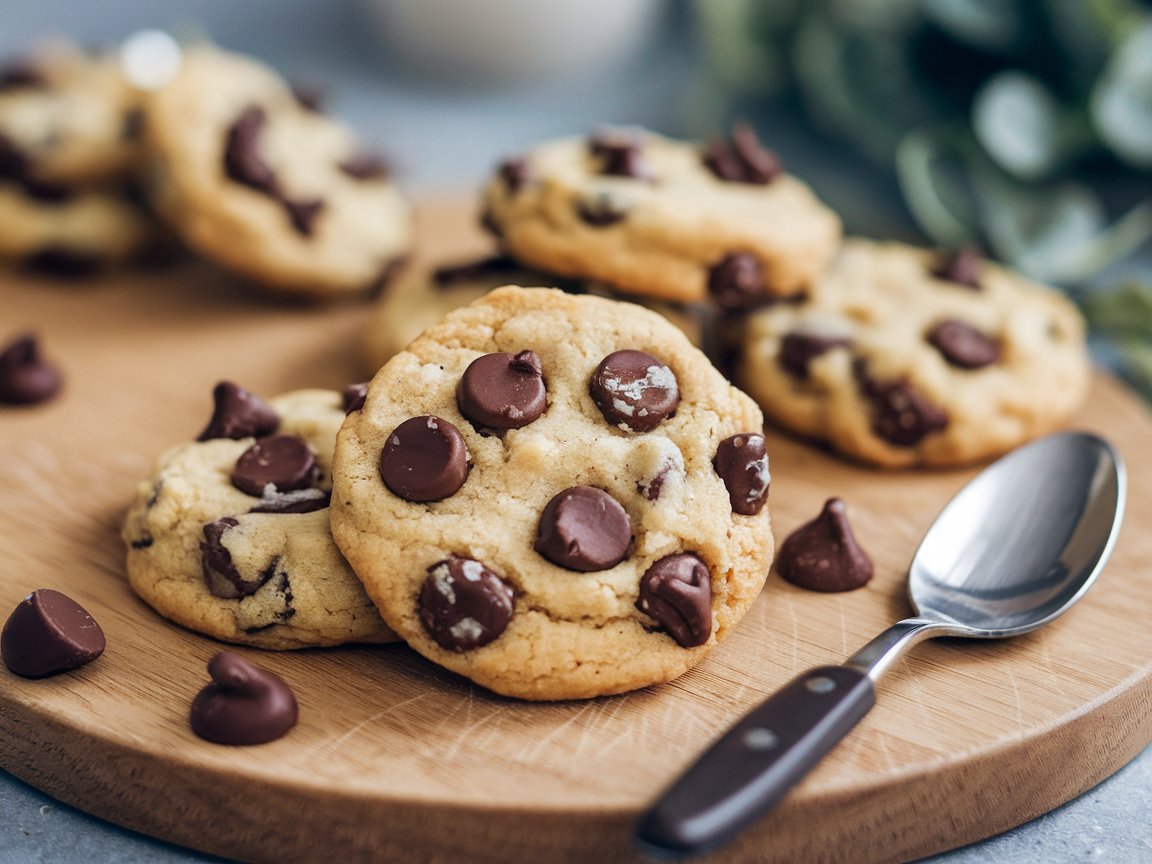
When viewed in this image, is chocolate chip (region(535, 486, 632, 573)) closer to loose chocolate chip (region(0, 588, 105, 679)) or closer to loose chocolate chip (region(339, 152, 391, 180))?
loose chocolate chip (region(0, 588, 105, 679))

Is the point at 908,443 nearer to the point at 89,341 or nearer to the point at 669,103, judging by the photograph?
the point at 89,341

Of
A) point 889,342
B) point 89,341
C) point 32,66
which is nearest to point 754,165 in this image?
point 889,342

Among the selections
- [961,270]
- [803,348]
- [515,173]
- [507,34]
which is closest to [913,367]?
[803,348]

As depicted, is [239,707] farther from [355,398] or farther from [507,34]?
[507,34]

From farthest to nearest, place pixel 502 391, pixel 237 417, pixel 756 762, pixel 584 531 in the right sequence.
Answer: pixel 237 417, pixel 502 391, pixel 584 531, pixel 756 762

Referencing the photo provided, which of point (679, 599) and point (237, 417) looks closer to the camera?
point (679, 599)

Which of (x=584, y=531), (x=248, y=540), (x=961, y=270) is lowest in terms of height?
(x=248, y=540)

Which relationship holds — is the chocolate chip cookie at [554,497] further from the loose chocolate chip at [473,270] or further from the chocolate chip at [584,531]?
the loose chocolate chip at [473,270]
